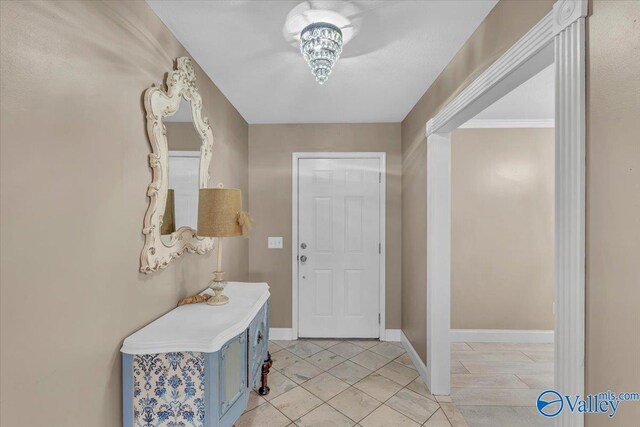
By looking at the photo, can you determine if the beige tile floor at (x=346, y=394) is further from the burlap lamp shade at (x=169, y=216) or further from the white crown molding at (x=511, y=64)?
the white crown molding at (x=511, y=64)

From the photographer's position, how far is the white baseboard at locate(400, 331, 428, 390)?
225cm

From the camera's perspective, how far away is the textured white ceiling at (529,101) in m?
2.15

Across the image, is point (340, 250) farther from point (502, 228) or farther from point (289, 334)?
point (502, 228)

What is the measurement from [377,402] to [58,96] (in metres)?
2.45

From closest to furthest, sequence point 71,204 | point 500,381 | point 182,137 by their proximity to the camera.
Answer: point 71,204, point 182,137, point 500,381

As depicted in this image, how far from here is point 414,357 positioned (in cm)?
248

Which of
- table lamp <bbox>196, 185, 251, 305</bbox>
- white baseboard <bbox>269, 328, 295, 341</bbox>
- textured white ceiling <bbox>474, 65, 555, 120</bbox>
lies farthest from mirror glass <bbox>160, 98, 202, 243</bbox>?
textured white ceiling <bbox>474, 65, 555, 120</bbox>

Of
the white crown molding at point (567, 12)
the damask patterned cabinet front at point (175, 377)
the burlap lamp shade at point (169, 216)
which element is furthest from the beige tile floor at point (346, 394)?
the white crown molding at point (567, 12)

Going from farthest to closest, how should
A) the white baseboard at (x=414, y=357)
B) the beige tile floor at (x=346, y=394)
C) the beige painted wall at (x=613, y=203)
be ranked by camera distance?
1. the white baseboard at (x=414, y=357)
2. the beige tile floor at (x=346, y=394)
3. the beige painted wall at (x=613, y=203)

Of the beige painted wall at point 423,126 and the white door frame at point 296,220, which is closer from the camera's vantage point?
the beige painted wall at point 423,126

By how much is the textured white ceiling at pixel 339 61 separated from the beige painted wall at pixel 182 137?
20.5 inches

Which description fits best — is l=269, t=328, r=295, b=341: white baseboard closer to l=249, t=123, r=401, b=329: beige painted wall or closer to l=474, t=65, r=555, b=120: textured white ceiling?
l=249, t=123, r=401, b=329: beige painted wall

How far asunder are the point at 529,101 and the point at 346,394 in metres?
3.04

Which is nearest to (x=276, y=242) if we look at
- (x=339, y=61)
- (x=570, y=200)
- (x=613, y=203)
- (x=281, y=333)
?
(x=281, y=333)
